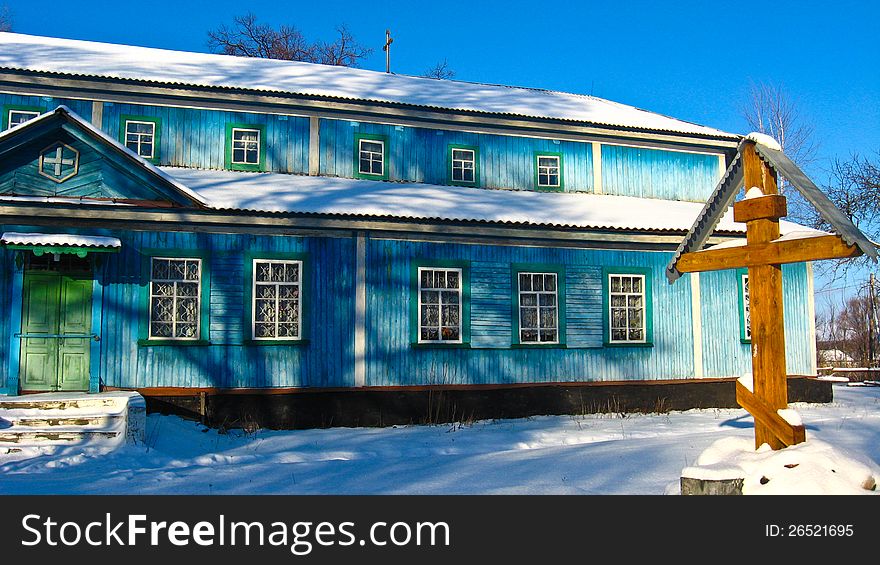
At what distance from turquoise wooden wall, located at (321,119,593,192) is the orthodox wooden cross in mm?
10514

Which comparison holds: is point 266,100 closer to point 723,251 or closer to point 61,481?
point 61,481

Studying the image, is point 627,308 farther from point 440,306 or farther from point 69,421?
point 69,421

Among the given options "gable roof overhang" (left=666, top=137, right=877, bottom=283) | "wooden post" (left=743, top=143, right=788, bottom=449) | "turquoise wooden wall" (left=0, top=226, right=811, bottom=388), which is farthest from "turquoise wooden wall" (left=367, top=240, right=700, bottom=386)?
"wooden post" (left=743, top=143, right=788, bottom=449)

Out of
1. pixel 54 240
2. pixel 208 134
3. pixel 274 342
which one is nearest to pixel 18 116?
pixel 208 134

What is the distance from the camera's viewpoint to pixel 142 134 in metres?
15.7

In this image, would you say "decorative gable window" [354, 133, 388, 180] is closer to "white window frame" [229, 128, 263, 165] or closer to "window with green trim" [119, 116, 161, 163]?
"white window frame" [229, 128, 263, 165]

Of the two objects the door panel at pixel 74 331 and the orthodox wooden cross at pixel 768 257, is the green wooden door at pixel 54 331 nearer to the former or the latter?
the door panel at pixel 74 331

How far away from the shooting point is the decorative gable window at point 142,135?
15.5 meters

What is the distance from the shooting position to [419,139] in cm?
1705

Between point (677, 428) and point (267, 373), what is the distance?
7090 mm

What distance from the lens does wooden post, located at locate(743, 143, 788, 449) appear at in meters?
6.36

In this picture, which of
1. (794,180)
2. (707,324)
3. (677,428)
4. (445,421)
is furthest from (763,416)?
(707,324)

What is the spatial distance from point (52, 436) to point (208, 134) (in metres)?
7.65

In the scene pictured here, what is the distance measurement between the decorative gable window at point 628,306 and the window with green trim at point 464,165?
13.1 feet
